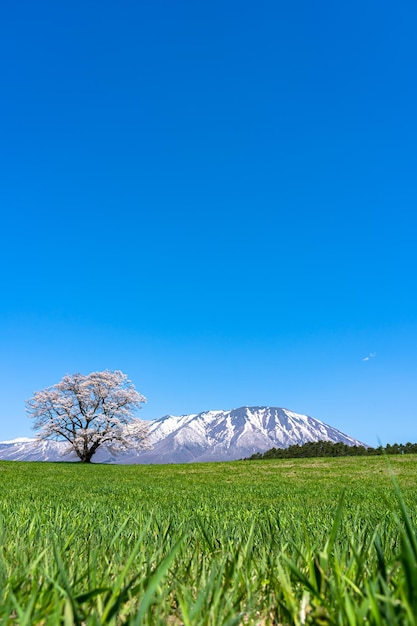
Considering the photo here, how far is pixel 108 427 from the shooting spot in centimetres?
6431

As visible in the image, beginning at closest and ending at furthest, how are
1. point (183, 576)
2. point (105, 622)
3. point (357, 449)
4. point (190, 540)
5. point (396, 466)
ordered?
point (105, 622) → point (183, 576) → point (190, 540) → point (396, 466) → point (357, 449)

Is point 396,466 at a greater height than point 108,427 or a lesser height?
lesser

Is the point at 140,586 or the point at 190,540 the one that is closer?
the point at 140,586

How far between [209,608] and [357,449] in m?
62.3

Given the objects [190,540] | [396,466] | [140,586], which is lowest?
[396,466]

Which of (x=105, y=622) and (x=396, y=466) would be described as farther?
(x=396, y=466)

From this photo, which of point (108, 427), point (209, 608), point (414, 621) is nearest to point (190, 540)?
point (209, 608)

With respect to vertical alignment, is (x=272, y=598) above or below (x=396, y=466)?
above

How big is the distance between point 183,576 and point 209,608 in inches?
21.0

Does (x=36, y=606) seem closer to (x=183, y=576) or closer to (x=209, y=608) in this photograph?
(x=209, y=608)

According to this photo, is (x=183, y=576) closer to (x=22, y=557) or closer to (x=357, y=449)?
(x=22, y=557)

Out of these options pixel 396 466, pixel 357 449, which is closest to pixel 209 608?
pixel 396 466

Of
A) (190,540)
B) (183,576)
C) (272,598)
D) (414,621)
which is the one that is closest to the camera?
(414,621)

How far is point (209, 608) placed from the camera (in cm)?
127
